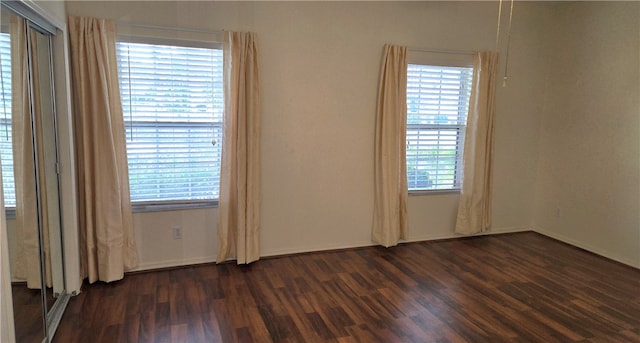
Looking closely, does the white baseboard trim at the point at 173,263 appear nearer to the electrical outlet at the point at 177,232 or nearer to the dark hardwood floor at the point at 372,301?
the dark hardwood floor at the point at 372,301

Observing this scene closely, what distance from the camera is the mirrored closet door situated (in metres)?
1.99

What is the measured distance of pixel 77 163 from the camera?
315 centimetres

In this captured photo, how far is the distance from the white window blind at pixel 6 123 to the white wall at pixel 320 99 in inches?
54.6

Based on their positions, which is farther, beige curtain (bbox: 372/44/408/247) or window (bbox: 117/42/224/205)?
beige curtain (bbox: 372/44/408/247)

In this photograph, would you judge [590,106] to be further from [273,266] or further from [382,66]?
[273,266]

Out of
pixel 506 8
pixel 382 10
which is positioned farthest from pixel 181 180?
pixel 506 8

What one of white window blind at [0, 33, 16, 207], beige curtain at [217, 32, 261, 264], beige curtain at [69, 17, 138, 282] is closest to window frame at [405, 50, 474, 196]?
beige curtain at [217, 32, 261, 264]

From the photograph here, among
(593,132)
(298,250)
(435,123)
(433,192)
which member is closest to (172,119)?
(298,250)

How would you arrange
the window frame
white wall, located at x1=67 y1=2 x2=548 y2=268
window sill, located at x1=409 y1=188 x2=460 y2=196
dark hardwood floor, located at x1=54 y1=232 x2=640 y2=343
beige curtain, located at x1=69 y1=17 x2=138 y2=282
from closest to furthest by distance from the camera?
dark hardwood floor, located at x1=54 y1=232 x2=640 y2=343
beige curtain, located at x1=69 y1=17 x2=138 y2=282
white wall, located at x1=67 y1=2 x2=548 y2=268
the window frame
window sill, located at x1=409 y1=188 x2=460 y2=196

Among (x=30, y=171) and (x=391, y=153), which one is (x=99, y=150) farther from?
(x=391, y=153)

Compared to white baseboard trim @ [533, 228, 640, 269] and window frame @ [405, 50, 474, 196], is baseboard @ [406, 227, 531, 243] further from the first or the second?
window frame @ [405, 50, 474, 196]

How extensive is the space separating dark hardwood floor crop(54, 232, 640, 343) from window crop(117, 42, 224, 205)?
2.63 ft

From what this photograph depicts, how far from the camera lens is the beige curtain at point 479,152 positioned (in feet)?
14.4

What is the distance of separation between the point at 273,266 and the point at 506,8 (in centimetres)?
382
